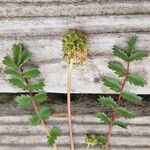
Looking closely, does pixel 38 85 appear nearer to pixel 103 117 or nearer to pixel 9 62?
pixel 9 62

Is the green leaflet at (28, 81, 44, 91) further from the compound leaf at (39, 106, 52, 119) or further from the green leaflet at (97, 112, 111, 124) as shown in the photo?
the green leaflet at (97, 112, 111, 124)

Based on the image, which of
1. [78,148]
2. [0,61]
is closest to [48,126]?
[78,148]

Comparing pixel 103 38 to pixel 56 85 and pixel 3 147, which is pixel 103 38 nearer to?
pixel 56 85

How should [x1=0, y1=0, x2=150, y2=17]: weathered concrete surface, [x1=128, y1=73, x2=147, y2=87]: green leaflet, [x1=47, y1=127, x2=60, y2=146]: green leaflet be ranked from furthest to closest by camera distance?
[x1=47, y1=127, x2=60, y2=146]: green leaflet, [x1=128, y1=73, x2=147, y2=87]: green leaflet, [x1=0, y1=0, x2=150, y2=17]: weathered concrete surface

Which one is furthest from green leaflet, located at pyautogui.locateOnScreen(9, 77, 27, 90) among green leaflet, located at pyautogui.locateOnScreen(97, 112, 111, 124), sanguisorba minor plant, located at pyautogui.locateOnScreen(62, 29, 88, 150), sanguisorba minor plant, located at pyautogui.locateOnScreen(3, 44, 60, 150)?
green leaflet, located at pyautogui.locateOnScreen(97, 112, 111, 124)

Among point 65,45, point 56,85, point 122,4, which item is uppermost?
point 122,4

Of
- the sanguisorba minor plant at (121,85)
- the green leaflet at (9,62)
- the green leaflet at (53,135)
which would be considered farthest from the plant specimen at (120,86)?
the green leaflet at (9,62)
